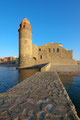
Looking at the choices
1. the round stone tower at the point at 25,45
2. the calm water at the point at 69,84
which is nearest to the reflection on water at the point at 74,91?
the calm water at the point at 69,84

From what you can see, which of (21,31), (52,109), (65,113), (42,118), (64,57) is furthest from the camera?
(64,57)

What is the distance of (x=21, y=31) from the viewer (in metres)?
24.8

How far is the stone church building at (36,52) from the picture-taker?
24.8 metres

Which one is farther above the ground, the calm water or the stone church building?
the stone church building

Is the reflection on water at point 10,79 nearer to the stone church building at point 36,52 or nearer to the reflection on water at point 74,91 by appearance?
the reflection on water at point 74,91

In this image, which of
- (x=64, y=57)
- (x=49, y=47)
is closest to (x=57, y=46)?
(x=49, y=47)

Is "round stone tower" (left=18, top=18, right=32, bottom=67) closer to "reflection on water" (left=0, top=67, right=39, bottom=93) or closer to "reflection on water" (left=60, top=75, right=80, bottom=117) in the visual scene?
"reflection on water" (left=0, top=67, right=39, bottom=93)

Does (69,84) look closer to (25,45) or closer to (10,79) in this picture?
(10,79)

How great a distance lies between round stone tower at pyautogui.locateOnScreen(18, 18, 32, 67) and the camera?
2467 cm

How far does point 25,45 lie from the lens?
81.2ft

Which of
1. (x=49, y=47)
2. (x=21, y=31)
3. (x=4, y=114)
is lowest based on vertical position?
(x=4, y=114)

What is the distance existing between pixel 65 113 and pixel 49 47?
2728cm

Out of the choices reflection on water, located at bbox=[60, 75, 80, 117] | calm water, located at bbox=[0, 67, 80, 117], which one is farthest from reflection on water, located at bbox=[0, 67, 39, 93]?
reflection on water, located at bbox=[60, 75, 80, 117]

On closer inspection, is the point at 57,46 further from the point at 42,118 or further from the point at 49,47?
the point at 42,118
